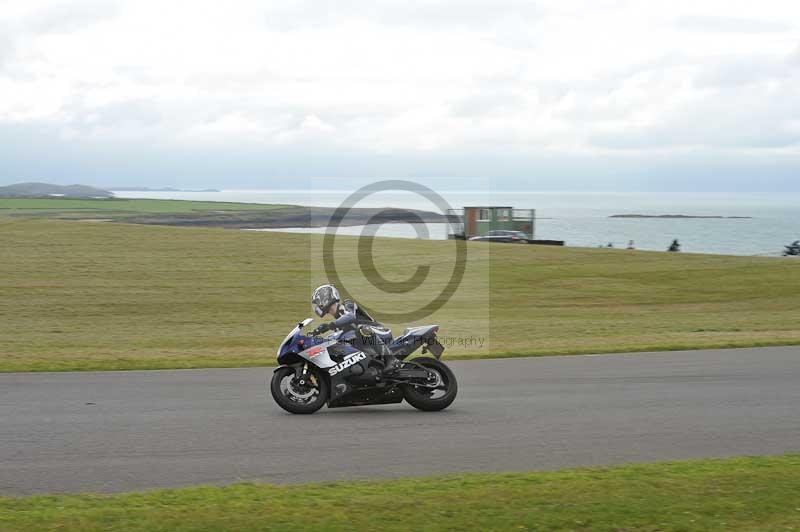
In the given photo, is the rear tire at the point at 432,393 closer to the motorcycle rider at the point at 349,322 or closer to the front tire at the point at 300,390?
the motorcycle rider at the point at 349,322

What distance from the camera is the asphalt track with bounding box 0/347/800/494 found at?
915 cm

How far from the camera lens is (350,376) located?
39.9 ft

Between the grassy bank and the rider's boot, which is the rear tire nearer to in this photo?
the rider's boot

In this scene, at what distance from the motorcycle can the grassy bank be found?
5571 millimetres

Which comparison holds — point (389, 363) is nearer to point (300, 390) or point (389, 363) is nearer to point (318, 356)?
point (318, 356)

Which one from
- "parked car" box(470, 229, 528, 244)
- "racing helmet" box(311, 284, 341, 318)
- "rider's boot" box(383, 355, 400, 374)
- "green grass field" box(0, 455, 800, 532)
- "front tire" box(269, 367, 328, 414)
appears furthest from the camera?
"parked car" box(470, 229, 528, 244)

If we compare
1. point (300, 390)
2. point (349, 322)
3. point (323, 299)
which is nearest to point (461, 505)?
point (349, 322)

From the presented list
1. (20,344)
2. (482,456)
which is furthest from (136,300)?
(482,456)

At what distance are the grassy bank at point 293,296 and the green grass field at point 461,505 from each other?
31.2 feet

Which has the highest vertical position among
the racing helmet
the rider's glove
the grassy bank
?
the racing helmet

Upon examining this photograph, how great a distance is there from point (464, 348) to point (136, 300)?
14069mm

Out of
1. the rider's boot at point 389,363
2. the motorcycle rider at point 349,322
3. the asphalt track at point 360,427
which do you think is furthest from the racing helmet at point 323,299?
the asphalt track at point 360,427

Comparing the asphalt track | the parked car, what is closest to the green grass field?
the asphalt track

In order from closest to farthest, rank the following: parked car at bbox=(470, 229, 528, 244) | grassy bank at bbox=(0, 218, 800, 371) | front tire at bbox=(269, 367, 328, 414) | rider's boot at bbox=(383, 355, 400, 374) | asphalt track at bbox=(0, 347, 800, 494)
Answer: asphalt track at bbox=(0, 347, 800, 494)
front tire at bbox=(269, 367, 328, 414)
rider's boot at bbox=(383, 355, 400, 374)
grassy bank at bbox=(0, 218, 800, 371)
parked car at bbox=(470, 229, 528, 244)
